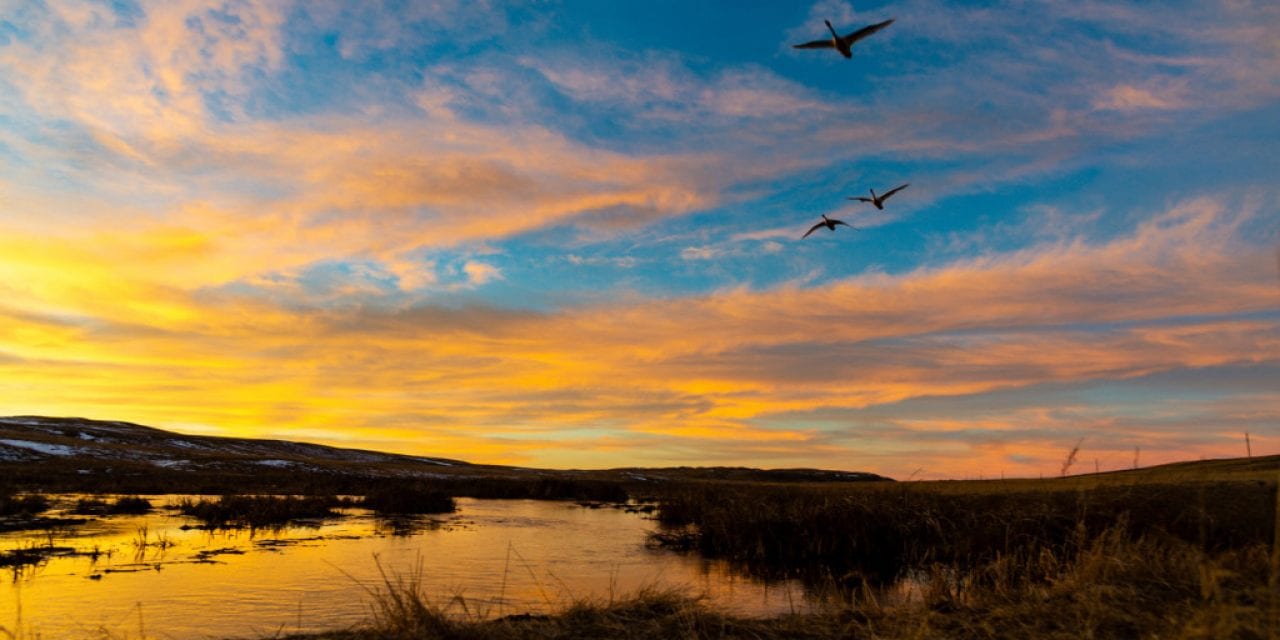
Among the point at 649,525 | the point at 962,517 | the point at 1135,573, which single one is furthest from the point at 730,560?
the point at 1135,573

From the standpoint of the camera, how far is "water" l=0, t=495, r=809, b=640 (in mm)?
12992

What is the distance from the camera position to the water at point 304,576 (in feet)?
42.6

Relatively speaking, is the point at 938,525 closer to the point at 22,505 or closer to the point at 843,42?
the point at 843,42

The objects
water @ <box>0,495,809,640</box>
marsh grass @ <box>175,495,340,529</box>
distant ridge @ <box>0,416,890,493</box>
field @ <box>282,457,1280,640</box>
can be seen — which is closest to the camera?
field @ <box>282,457,1280,640</box>

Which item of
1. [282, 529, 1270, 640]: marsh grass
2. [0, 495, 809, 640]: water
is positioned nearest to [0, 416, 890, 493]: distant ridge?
[0, 495, 809, 640]: water

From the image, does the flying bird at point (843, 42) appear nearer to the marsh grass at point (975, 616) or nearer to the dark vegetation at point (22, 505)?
the marsh grass at point (975, 616)

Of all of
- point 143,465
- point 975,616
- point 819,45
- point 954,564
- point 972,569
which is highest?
point 819,45

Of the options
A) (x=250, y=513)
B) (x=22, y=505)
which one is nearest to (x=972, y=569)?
(x=250, y=513)

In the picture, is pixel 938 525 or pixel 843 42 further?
pixel 938 525

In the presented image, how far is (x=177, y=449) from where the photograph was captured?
10194 centimetres

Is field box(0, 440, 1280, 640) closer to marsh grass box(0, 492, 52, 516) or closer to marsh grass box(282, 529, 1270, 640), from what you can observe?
marsh grass box(282, 529, 1270, 640)

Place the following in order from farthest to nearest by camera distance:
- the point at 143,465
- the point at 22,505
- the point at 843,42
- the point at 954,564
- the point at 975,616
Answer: the point at 143,465 → the point at 22,505 → the point at 954,564 → the point at 843,42 → the point at 975,616

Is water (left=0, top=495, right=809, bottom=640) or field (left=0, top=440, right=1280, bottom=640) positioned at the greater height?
field (left=0, top=440, right=1280, bottom=640)

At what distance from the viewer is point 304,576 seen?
1781cm
